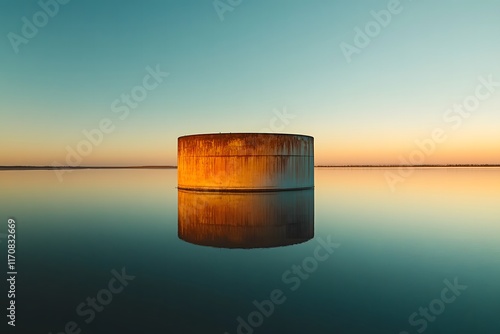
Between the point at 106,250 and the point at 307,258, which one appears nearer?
the point at 307,258

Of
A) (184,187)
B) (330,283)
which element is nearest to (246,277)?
(330,283)

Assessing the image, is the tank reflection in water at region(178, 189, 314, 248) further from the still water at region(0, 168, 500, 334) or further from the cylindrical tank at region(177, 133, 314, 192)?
the cylindrical tank at region(177, 133, 314, 192)

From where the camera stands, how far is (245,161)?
859 inches

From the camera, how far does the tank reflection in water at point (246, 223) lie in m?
9.97

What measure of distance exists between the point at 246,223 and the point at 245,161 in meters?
9.88

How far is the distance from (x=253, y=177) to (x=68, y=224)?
10.9 meters

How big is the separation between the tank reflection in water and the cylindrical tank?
3.88 m

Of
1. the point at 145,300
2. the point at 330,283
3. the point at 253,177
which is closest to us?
the point at 145,300

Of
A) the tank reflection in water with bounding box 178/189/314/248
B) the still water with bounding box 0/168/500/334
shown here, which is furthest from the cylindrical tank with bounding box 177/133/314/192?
the still water with bounding box 0/168/500/334

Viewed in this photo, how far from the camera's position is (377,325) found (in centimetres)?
491

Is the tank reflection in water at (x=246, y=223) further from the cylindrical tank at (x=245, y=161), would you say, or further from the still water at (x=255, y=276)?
the cylindrical tank at (x=245, y=161)

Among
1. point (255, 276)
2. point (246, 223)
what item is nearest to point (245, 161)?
point (246, 223)

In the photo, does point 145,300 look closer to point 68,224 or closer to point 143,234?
point 143,234

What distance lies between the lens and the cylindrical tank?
21875mm
